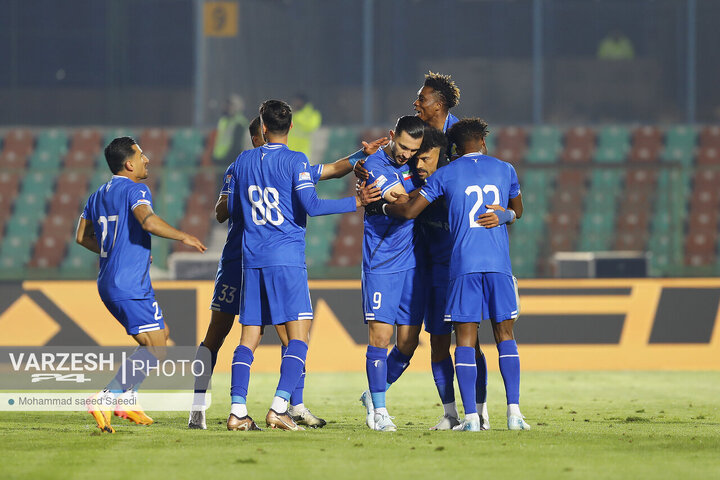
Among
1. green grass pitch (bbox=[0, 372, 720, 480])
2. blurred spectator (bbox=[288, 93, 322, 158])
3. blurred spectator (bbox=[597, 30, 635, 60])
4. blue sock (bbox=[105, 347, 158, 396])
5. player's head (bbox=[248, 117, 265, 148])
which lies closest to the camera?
green grass pitch (bbox=[0, 372, 720, 480])

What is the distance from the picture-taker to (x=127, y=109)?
19672 mm

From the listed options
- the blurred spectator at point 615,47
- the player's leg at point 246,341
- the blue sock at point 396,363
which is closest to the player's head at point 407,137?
the player's leg at point 246,341

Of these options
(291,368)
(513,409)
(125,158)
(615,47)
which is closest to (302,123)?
(615,47)

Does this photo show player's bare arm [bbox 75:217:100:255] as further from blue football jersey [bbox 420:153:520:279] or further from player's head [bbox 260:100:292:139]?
blue football jersey [bbox 420:153:520:279]

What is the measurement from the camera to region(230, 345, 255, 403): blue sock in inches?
232

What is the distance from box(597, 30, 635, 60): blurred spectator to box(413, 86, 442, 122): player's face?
44.8 ft

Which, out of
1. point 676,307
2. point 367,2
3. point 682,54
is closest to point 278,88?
point 367,2

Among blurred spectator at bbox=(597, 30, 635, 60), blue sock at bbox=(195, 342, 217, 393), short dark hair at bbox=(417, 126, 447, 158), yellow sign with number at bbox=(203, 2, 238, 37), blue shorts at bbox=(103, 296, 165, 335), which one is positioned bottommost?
blue sock at bbox=(195, 342, 217, 393)

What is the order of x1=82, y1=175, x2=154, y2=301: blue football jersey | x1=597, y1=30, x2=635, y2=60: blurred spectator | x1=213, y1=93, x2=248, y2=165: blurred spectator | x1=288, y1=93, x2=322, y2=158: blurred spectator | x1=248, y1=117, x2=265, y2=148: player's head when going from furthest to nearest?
1. x1=597, y1=30, x2=635, y2=60: blurred spectator
2. x1=288, y1=93, x2=322, y2=158: blurred spectator
3. x1=213, y1=93, x2=248, y2=165: blurred spectator
4. x1=248, y1=117, x2=265, y2=148: player's head
5. x1=82, y1=175, x2=154, y2=301: blue football jersey

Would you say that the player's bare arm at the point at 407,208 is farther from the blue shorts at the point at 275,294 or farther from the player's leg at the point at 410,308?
the blue shorts at the point at 275,294

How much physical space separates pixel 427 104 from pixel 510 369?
1727mm

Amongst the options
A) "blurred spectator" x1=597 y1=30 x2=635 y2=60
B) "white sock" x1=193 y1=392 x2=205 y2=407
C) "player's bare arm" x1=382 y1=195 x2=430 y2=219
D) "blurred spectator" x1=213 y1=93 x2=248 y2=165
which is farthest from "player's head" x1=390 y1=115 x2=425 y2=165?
"blurred spectator" x1=597 y1=30 x2=635 y2=60

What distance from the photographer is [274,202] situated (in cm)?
600

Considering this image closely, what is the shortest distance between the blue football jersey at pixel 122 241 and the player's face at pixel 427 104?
175 centimetres
